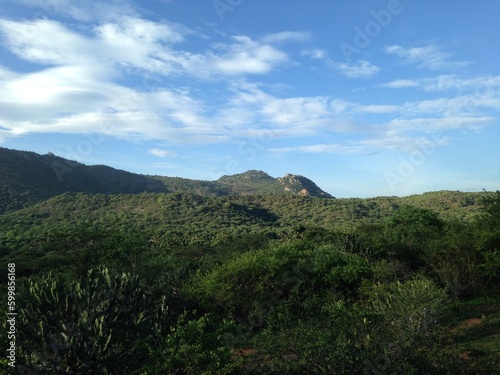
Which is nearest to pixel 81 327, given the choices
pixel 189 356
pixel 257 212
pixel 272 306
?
pixel 189 356

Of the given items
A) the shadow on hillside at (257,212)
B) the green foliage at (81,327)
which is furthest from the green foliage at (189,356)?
the shadow on hillside at (257,212)

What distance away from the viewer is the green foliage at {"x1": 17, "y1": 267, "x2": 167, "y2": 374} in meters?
10.2

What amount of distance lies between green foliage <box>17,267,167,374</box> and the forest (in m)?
0.04

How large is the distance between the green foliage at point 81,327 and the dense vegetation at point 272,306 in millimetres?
36

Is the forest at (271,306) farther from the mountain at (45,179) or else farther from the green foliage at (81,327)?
the mountain at (45,179)

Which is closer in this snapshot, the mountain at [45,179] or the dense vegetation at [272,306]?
the dense vegetation at [272,306]

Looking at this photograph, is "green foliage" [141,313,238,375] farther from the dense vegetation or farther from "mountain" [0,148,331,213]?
"mountain" [0,148,331,213]

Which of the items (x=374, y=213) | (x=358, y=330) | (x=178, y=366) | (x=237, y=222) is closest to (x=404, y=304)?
(x=358, y=330)

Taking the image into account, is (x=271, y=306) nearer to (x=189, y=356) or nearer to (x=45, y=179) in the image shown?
(x=189, y=356)

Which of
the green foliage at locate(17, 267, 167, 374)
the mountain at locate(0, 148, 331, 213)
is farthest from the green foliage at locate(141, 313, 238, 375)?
the mountain at locate(0, 148, 331, 213)

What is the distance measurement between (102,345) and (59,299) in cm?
258

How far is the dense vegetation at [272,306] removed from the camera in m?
9.91

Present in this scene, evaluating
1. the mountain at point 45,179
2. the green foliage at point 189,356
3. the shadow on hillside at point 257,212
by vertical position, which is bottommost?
the green foliage at point 189,356

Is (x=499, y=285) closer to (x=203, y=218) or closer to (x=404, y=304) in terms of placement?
(x=404, y=304)
